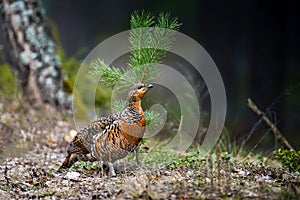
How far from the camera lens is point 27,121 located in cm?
708

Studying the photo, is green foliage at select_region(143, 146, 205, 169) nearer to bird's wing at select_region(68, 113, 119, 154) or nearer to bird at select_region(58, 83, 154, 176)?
bird at select_region(58, 83, 154, 176)

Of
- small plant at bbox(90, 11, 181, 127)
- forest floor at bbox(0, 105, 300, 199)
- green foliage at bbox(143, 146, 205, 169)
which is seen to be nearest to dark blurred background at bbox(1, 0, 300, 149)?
green foliage at bbox(143, 146, 205, 169)

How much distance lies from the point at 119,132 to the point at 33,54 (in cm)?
320

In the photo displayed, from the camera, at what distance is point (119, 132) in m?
4.65

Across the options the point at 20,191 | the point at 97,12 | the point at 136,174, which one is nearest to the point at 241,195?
the point at 136,174

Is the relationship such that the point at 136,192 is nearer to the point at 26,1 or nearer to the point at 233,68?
the point at 26,1

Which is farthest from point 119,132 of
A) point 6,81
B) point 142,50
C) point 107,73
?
point 6,81

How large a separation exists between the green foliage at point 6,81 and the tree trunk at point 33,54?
0.59m

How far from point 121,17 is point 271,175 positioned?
12087 mm

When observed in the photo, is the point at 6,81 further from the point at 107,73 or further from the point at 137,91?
the point at 137,91

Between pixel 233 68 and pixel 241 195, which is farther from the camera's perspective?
pixel 233 68

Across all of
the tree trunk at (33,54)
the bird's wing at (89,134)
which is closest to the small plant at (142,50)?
the bird's wing at (89,134)

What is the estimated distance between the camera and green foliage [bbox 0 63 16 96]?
26.2 ft

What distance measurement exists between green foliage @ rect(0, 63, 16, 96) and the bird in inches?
134
